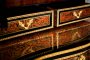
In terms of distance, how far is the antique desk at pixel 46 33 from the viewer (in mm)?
1166

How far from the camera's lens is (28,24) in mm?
1220

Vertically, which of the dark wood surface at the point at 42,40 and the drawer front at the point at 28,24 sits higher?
the drawer front at the point at 28,24

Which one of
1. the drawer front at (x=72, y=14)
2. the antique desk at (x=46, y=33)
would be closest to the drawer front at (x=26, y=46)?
the antique desk at (x=46, y=33)

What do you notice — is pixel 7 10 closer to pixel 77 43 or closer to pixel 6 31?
pixel 6 31

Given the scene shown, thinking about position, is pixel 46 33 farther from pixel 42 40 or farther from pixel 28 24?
pixel 28 24

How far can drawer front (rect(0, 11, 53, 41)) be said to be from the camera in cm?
115

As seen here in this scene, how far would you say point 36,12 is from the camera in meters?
1.24

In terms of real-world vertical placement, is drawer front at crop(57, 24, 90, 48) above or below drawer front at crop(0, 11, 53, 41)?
below

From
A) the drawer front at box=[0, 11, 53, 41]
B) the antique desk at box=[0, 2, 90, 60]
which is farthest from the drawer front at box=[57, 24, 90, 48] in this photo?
the drawer front at box=[0, 11, 53, 41]

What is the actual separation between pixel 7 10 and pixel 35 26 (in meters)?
0.24

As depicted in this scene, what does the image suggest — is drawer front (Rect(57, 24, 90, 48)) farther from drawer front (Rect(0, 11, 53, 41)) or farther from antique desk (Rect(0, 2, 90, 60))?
drawer front (Rect(0, 11, 53, 41))

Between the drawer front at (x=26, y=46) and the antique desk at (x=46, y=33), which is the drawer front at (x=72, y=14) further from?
the drawer front at (x=26, y=46)

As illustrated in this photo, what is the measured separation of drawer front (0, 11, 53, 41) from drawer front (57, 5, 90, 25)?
0.29 feet

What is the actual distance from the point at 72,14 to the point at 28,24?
1.34 ft
